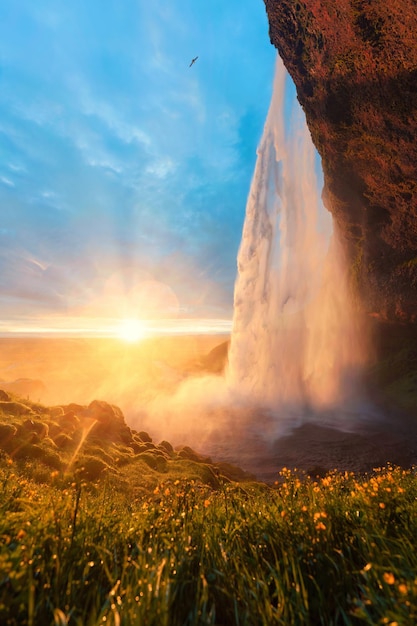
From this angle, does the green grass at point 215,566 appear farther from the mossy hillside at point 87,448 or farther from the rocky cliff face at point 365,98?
the rocky cliff face at point 365,98

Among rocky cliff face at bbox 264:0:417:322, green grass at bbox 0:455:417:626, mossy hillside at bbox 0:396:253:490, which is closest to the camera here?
green grass at bbox 0:455:417:626

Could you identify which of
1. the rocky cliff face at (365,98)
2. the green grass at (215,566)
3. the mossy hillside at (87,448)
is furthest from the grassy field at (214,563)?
the rocky cliff face at (365,98)

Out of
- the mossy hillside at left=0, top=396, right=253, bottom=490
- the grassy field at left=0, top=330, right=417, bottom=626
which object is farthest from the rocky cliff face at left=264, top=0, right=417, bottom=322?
the mossy hillside at left=0, top=396, right=253, bottom=490

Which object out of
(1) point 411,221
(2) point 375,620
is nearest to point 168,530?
(2) point 375,620

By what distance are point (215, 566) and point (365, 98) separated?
97.2ft

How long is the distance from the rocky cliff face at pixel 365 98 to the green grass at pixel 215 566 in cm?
2736

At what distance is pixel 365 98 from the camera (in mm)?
23172

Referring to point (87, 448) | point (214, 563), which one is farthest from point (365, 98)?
point (87, 448)

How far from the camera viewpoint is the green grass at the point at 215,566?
2268mm

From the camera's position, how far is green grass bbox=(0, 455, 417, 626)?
2.27m

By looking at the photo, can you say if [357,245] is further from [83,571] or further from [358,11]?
[83,571]

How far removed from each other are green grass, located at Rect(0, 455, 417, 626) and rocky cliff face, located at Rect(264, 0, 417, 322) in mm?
27364

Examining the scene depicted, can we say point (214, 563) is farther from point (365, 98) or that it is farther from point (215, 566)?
point (365, 98)

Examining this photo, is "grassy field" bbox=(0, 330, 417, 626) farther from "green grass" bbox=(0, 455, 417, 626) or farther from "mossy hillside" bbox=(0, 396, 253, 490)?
"mossy hillside" bbox=(0, 396, 253, 490)
